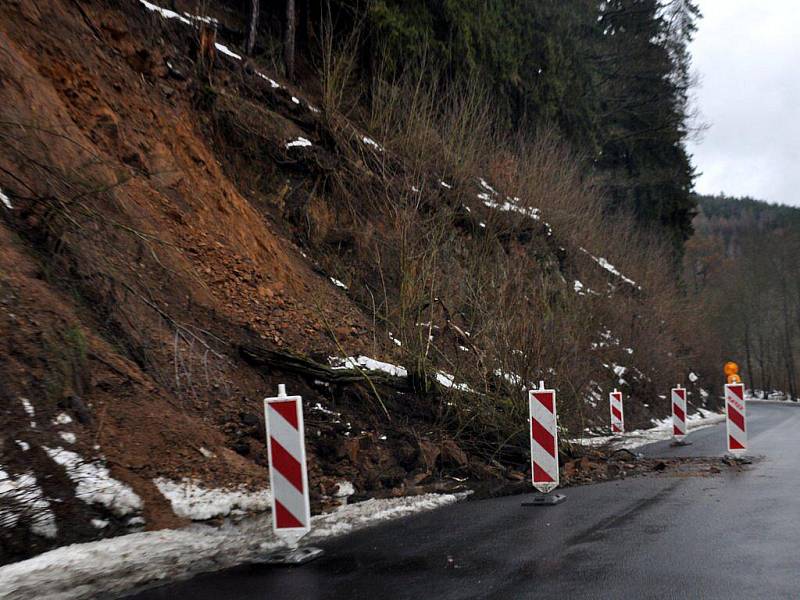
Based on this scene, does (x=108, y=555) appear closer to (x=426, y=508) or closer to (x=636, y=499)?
(x=426, y=508)

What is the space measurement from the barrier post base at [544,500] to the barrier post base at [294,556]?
117 inches

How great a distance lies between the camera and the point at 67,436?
21.6 feet

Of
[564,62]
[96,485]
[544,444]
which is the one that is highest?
[564,62]

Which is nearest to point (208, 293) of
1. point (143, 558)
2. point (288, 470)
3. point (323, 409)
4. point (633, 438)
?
point (323, 409)

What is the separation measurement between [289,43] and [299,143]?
3395 mm

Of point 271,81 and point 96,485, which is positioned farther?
point 271,81

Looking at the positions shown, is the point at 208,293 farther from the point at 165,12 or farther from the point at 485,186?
the point at 485,186

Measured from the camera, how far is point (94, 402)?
7215mm

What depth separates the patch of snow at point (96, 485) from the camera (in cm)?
616

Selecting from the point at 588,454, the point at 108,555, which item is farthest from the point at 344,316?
the point at 108,555

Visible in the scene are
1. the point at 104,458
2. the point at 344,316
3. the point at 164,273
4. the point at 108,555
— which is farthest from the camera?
the point at 344,316

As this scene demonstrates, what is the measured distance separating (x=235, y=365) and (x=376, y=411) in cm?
203

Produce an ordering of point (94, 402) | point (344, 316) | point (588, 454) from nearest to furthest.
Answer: point (94, 402)
point (588, 454)
point (344, 316)

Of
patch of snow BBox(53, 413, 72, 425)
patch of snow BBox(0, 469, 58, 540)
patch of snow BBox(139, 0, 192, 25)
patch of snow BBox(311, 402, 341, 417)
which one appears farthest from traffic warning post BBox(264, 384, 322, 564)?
patch of snow BBox(139, 0, 192, 25)
